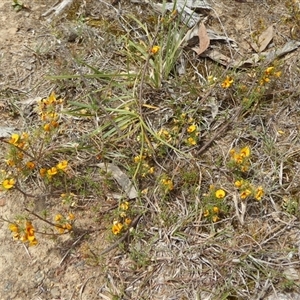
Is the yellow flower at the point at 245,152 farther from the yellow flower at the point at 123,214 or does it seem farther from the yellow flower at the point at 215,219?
the yellow flower at the point at 123,214

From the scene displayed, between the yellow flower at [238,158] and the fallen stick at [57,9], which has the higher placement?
the fallen stick at [57,9]

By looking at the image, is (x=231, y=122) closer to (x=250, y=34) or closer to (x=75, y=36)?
(x=250, y=34)

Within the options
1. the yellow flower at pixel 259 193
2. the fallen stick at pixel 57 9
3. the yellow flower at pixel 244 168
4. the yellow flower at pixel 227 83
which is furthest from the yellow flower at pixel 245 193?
the fallen stick at pixel 57 9

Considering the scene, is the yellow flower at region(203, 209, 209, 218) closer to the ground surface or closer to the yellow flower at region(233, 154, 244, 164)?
the ground surface

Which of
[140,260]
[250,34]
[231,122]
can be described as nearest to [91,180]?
[140,260]

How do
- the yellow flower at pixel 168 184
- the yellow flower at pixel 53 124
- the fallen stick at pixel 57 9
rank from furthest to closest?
the fallen stick at pixel 57 9
the yellow flower at pixel 53 124
the yellow flower at pixel 168 184
